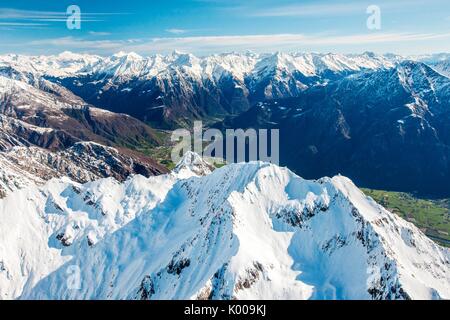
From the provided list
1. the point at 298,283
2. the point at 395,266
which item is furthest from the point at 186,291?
the point at 395,266
